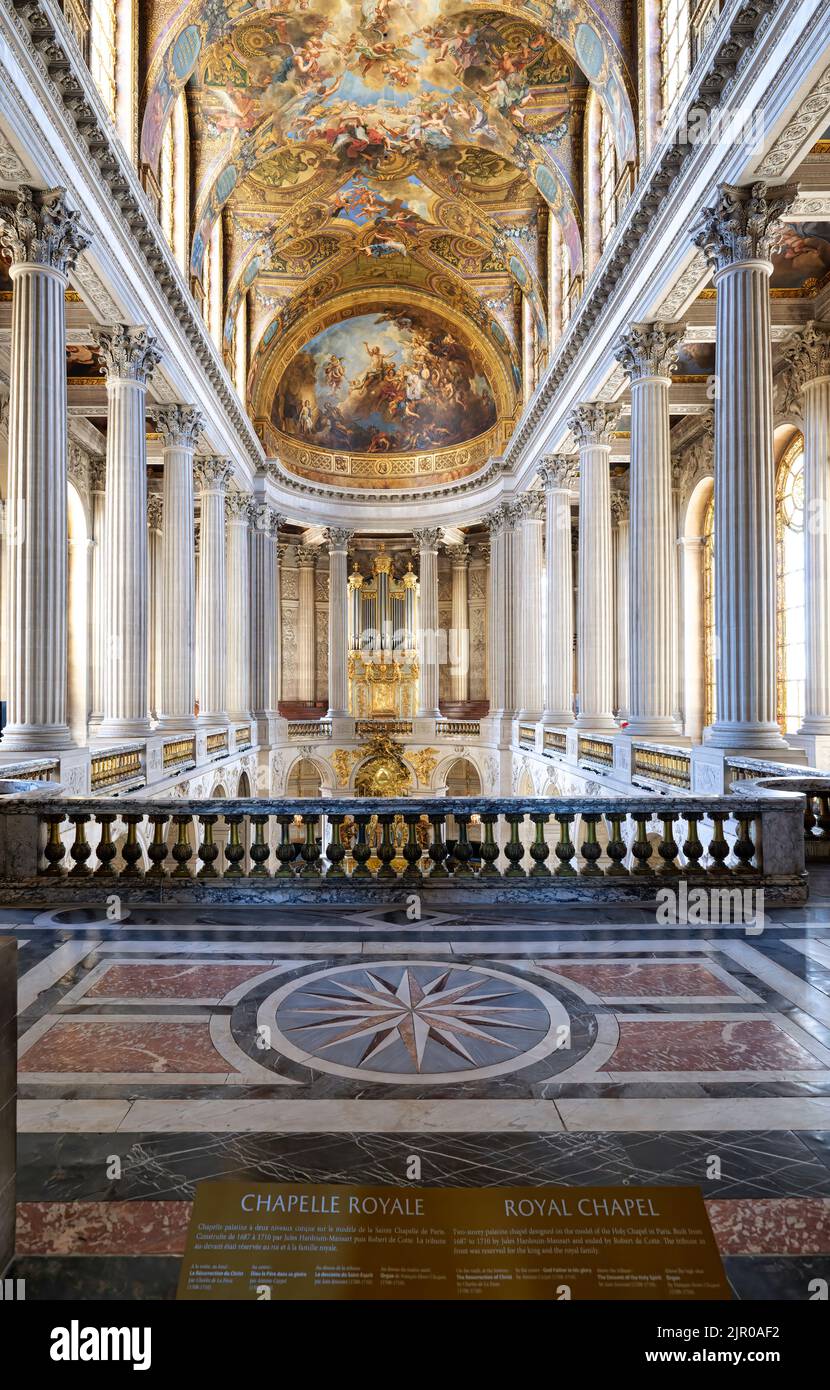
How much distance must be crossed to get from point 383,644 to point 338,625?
10.3ft

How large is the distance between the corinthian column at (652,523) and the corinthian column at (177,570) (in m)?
10.8

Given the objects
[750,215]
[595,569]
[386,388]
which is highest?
[386,388]

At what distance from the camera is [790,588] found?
19.9m

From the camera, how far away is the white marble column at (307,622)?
126 ft

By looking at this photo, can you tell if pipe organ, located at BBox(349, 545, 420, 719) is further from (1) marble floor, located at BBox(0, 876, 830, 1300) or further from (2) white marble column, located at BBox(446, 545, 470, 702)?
(1) marble floor, located at BBox(0, 876, 830, 1300)

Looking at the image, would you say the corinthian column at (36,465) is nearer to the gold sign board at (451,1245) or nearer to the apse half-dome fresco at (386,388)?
the gold sign board at (451,1245)

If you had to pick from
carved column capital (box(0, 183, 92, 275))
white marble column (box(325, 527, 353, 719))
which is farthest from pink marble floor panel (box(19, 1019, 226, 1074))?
white marble column (box(325, 527, 353, 719))

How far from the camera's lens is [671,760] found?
543 inches

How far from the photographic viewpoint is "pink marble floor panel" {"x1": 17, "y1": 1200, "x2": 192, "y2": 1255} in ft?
8.63

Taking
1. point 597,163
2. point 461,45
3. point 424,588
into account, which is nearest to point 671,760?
point 597,163

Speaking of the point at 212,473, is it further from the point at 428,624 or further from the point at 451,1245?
the point at 451,1245

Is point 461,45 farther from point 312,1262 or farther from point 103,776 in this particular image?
point 312,1262

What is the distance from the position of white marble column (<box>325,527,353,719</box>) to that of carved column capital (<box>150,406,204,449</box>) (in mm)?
14071

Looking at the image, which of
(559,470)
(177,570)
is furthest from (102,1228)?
(559,470)
